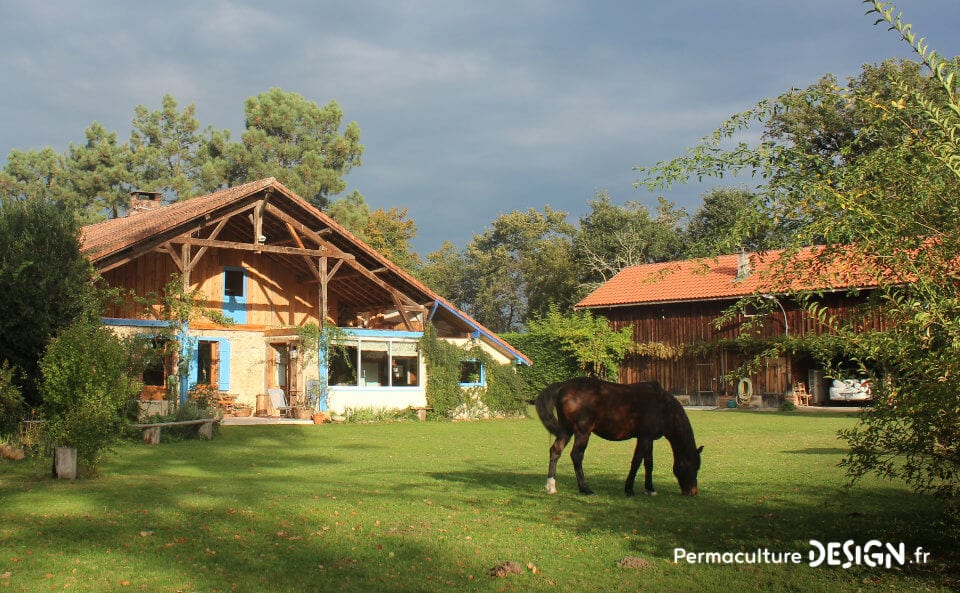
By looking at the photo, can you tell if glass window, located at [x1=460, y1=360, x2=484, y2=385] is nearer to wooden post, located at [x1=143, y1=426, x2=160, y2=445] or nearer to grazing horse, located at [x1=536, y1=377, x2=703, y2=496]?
wooden post, located at [x1=143, y1=426, x2=160, y2=445]

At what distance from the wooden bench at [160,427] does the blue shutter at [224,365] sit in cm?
716

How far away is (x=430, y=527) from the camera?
8492 mm

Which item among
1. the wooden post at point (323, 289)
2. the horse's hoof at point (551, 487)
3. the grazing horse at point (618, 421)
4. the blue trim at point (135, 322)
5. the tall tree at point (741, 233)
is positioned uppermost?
the wooden post at point (323, 289)

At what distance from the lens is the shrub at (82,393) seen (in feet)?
38.0

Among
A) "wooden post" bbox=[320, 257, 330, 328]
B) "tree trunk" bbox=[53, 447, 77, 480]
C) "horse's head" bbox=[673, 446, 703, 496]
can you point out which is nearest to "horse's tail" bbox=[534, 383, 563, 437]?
"horse's head" bbox=[673, 446, 703, 496]

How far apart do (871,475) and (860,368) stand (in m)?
6.31

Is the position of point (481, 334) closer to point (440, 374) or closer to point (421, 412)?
point (440, 374)

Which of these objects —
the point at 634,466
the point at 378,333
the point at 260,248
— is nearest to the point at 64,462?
the point at 634,466

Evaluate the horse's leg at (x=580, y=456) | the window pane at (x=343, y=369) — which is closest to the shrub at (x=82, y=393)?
the horse's leg at (x=580, y=456)

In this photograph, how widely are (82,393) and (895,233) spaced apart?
1008cm

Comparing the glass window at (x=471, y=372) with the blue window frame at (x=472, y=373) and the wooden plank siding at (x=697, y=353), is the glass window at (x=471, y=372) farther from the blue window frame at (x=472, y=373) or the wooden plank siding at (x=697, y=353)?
the wooden plank siding at (x=697, y=353)

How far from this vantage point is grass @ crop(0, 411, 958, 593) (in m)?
6.58

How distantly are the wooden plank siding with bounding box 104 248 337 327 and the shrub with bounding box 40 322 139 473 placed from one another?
45.5ft

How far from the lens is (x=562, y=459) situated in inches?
589
